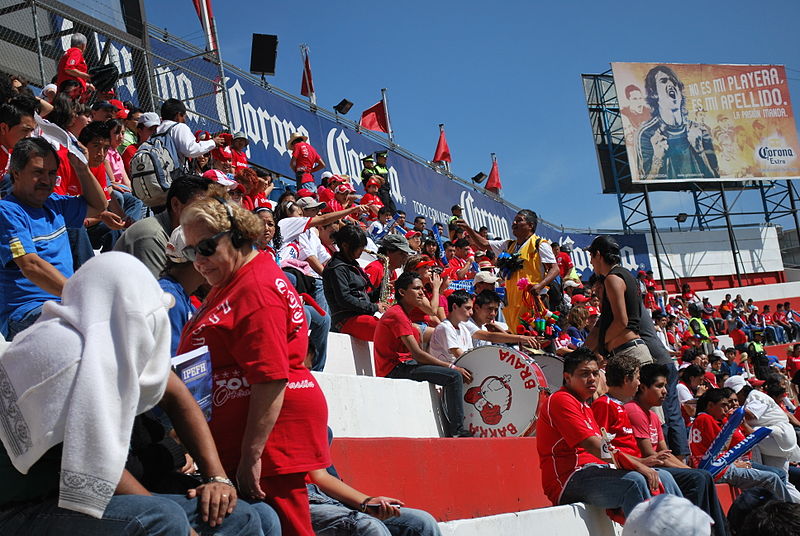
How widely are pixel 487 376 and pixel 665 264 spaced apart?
1273 inches

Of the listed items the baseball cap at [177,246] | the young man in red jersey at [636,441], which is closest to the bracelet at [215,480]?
the baseball cap at [177,246]

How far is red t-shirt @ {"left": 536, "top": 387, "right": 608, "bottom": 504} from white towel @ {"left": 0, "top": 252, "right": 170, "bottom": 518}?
12.4ft

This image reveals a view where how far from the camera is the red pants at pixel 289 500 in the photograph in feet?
9.23

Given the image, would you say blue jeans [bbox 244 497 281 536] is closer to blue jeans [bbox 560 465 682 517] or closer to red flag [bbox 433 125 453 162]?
blue jeans [bbox 560 465 682 517]

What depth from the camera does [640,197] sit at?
38.3 meters

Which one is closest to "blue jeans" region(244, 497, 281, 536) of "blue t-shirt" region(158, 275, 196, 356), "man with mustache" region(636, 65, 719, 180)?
"blue t-shirt" region(158, 275, 196, 356)

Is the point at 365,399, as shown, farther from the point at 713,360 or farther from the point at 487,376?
the point at 713,360

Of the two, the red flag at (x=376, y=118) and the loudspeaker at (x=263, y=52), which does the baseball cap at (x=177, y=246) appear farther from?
the red flag at (x=376, y=118)

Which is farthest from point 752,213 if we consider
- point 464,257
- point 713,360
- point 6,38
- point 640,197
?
point 6,38

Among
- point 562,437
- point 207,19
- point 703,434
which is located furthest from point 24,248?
point 207,19

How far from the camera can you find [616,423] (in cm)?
603

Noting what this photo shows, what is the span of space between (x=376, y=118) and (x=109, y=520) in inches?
907

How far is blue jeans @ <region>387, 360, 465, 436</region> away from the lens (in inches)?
263

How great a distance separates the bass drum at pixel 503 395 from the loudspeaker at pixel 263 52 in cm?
1366
